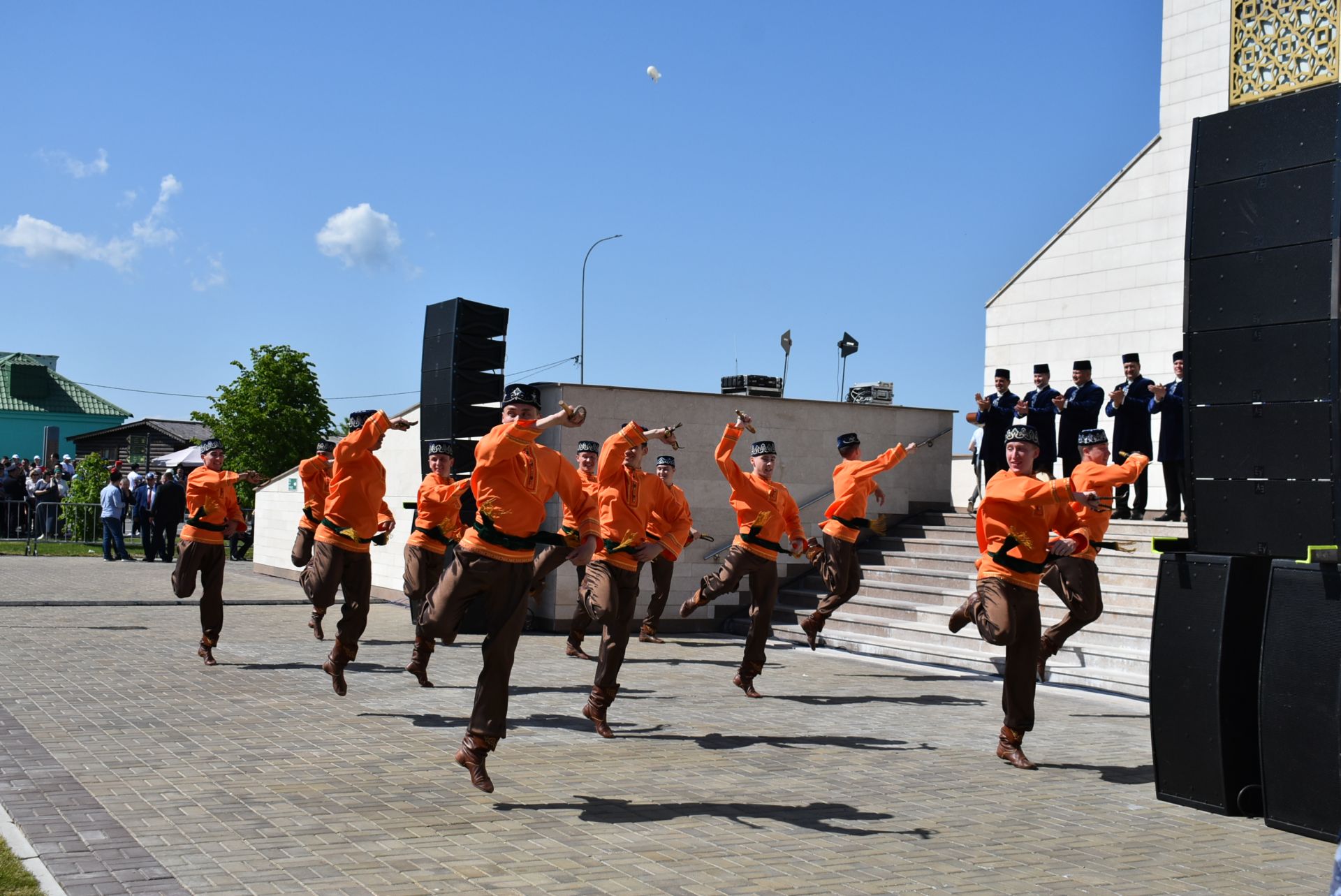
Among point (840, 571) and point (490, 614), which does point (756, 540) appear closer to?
point (840, 571)

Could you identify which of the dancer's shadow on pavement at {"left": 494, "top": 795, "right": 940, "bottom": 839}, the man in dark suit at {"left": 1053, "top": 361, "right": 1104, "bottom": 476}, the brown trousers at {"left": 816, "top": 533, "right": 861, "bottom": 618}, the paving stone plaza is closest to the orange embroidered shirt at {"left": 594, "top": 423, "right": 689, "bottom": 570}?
the paving stone plaza

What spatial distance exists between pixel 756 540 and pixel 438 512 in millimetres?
3342

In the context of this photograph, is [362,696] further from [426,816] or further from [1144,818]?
[1144,818]

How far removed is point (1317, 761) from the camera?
650 centimetres

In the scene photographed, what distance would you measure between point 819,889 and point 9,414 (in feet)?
244

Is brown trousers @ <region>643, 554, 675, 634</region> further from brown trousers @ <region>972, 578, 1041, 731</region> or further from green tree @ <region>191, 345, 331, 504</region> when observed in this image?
green tree @ <region>191, 345, 331, 504</region>

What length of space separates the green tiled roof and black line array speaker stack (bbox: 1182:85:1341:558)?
7394 cm

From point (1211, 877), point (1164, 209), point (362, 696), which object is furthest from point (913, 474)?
point (1211, 877)

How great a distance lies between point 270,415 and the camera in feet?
163

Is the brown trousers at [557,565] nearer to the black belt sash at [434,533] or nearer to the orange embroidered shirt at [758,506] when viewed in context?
the black belt sash at [434,533]

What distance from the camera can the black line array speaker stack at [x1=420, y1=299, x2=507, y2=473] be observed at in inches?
599

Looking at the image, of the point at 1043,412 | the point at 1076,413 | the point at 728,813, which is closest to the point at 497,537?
the point at 728,813

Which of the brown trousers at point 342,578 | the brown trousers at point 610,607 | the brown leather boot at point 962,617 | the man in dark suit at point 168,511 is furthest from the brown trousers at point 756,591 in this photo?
the man in dark suit at point 168,511

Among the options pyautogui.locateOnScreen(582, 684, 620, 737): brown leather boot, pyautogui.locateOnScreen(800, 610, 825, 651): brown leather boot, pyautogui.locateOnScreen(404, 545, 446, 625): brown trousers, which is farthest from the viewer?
pyautogui.locateOnScreen(800, 610, 825, 651): brown leather boot
